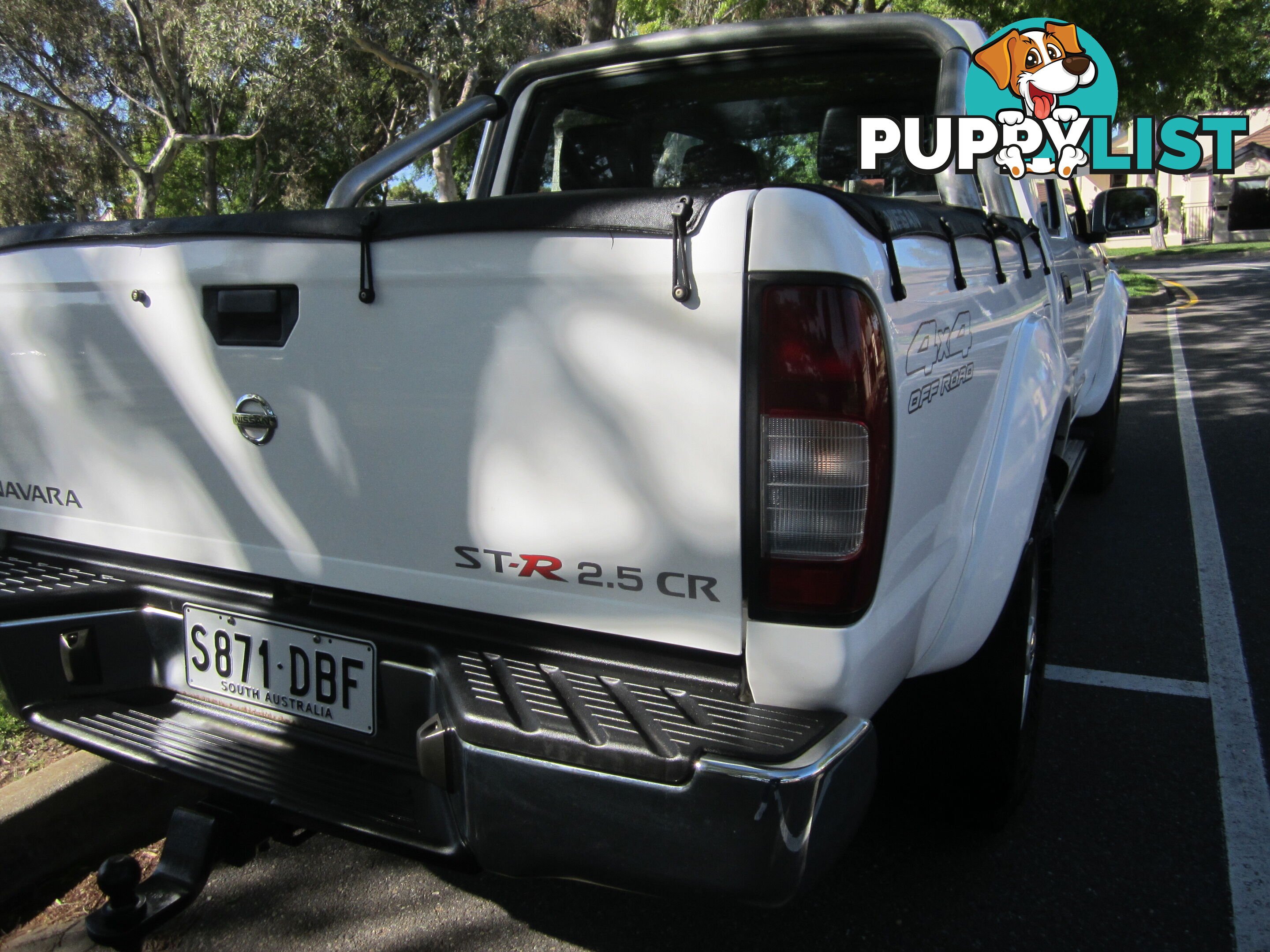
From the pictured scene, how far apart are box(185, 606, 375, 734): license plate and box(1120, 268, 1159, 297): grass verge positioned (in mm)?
15171

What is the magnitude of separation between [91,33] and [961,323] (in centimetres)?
2759

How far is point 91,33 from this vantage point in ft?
78.4

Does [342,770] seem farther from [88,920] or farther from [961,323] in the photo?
[961,323]

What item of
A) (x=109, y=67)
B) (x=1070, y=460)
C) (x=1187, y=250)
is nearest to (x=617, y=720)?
(x=1070, y=460)

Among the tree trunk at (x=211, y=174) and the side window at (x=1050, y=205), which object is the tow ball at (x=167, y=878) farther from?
the tree trunk at (x=211, y=174)

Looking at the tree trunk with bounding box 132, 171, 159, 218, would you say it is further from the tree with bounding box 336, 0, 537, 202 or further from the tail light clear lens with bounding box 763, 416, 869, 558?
the tail light clear lens with bounding box 763, 416, 869, 558

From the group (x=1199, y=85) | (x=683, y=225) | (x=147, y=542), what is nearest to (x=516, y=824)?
(x=683, y=225)

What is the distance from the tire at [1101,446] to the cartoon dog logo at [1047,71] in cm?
118

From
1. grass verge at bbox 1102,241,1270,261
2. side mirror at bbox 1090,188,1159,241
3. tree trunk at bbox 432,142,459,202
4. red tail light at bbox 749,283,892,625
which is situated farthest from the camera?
grass verge at bbox 1102,241,1270,261

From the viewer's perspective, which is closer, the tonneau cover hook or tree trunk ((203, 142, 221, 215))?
the tonneau cover hook

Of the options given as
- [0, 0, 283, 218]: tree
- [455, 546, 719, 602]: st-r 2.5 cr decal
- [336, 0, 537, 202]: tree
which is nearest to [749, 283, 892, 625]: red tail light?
[455, 546, 719, 602]: st-r 2.5 cr decal

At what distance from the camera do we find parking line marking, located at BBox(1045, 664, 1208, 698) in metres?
3.35

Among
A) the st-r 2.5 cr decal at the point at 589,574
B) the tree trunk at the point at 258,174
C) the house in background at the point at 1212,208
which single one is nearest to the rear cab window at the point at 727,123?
the st-r 2.5 cr decal at the point at 589,574

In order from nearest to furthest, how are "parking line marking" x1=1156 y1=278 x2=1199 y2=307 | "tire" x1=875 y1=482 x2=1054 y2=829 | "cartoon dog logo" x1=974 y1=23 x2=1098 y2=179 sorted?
"tire" x1=875 y1=482 x2=1054 y2=829 < "cartoon dog logo" x1=974 y1=23 x2=1098 y2=179 < "parking line marking" x1=1156 y1=278 x2=1199 y2=307
